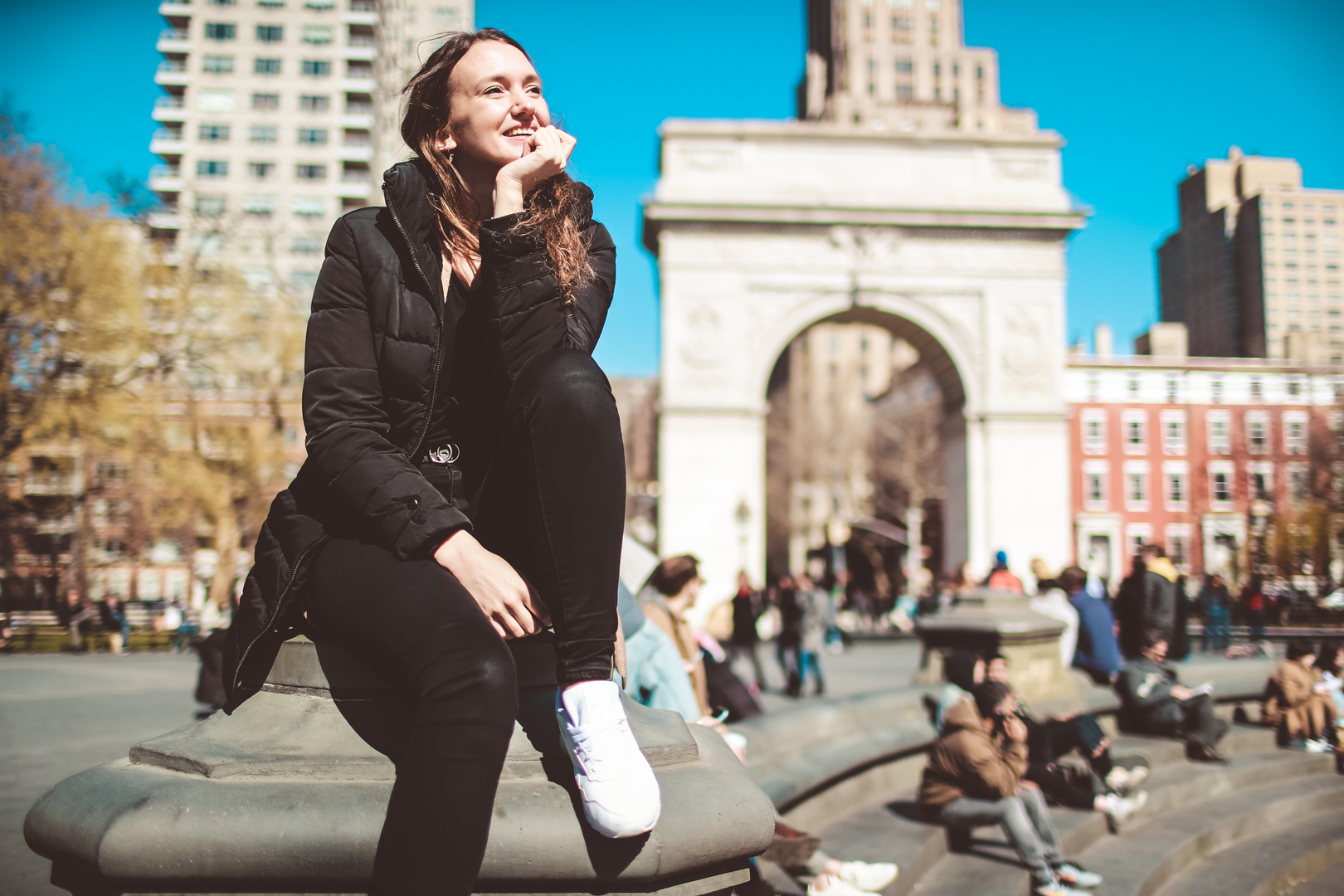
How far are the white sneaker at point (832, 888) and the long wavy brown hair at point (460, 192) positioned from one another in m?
2.56

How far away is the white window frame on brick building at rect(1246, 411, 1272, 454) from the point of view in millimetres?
36156

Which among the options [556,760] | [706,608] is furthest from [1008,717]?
[706,608]

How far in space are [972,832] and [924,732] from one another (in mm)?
1010

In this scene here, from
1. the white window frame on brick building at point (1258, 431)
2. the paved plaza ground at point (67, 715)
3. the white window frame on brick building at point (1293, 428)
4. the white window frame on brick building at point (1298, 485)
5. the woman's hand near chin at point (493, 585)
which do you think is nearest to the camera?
the woman's hand near chin at point (493, 585)

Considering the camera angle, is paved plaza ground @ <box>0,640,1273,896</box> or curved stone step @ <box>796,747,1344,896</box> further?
curved stone step @ <box>796,747,1344,896</box>

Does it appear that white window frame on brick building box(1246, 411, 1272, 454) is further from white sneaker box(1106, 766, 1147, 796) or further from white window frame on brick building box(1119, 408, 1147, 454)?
white sneaker box(1106, 766, 1147, 796)

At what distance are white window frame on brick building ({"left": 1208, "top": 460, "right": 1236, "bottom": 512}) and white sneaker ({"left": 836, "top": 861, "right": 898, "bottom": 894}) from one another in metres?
40.6

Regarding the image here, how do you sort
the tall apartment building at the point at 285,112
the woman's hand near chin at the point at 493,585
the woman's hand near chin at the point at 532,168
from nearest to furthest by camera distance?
the woman's hand near chin at the point at 493,585, the woman's hand near chin at the point at 532,168, the tall apartment building at the point at 285,112

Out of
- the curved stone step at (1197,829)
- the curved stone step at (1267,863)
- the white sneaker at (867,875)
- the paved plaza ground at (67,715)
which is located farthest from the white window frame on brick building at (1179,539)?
the white sneaker at (867,875)

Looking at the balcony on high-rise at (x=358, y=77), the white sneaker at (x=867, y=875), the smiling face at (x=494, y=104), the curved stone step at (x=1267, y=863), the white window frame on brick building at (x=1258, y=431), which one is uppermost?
the balcony on high-rise at (x=358, y=77)

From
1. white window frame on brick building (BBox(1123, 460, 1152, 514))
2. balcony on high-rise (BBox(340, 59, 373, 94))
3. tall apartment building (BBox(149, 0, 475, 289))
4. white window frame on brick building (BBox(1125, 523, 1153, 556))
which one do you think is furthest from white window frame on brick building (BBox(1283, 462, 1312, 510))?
balcony on high-rise (BBox(340, 59, 373, 94))

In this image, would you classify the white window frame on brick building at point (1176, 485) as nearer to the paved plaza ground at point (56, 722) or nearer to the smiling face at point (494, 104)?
the paved plaza ground at point (56, 722)

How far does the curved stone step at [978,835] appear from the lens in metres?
4.03

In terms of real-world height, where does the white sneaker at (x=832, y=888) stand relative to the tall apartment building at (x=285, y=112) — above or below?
below
